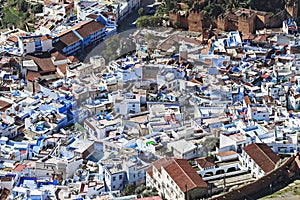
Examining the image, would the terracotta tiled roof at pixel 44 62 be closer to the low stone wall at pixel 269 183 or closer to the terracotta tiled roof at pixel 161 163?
the terracotta tiled roof at pixel 161 163

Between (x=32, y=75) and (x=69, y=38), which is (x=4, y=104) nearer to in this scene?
(x=32, y=75)

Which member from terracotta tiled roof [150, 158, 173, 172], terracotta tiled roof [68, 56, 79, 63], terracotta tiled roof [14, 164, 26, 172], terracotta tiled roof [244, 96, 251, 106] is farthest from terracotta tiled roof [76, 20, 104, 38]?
terracotta tiled roof [150, 158, 173, 172]

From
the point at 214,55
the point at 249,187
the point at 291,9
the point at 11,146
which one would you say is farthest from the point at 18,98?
the point at 291,9

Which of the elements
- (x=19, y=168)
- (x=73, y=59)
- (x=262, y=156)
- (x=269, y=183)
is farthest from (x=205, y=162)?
(x=73, y=59)

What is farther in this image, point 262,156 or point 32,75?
point 32,75

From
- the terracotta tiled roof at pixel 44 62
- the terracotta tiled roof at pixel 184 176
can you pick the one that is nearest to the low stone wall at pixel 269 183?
the terracotta tiled roof at pixel 184 176

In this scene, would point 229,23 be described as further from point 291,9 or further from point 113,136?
point 113,136

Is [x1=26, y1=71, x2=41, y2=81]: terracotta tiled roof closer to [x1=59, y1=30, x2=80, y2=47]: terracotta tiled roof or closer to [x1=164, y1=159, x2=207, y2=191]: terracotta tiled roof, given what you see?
[x1=59, y1=30, x2=80, y2=47]: terracotta tiled roof
